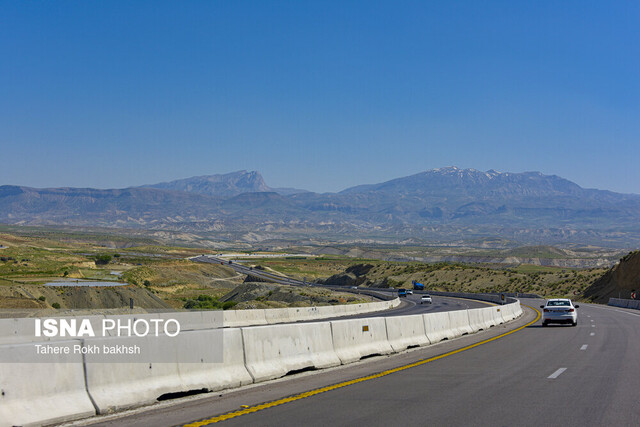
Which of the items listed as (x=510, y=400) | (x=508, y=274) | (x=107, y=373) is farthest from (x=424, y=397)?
(x=508, y=274)

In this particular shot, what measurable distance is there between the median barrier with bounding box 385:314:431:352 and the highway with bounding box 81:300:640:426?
2.03 feet

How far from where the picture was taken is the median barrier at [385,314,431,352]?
61.7 feet

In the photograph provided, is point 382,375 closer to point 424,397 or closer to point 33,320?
point 424,397

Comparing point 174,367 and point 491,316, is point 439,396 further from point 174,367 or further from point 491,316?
point 491,316

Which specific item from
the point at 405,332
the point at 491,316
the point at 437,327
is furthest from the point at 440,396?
the point at 491,316

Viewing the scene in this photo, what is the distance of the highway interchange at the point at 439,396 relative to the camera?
30.8 ft

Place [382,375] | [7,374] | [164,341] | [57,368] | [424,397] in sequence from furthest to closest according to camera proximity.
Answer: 1. [382,375]
2. [424,397]
3. [164,341]
4. [57,368]
5. [7,374]

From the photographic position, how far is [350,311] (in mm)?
50906

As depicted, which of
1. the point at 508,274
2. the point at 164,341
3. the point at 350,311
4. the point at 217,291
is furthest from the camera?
the point at 508,274

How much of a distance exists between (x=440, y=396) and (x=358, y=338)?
538 cm

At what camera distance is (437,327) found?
22.9 metres

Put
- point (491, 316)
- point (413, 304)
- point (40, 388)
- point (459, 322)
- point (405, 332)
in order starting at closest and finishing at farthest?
point (40, 388) < point (405, 332) < point (459, 322) < point (491, 316) < point (413, 304)

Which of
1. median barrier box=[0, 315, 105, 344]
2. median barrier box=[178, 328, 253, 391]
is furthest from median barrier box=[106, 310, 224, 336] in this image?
median barrier box=[178, 328, 253, 391]

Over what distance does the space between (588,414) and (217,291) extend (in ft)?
276
